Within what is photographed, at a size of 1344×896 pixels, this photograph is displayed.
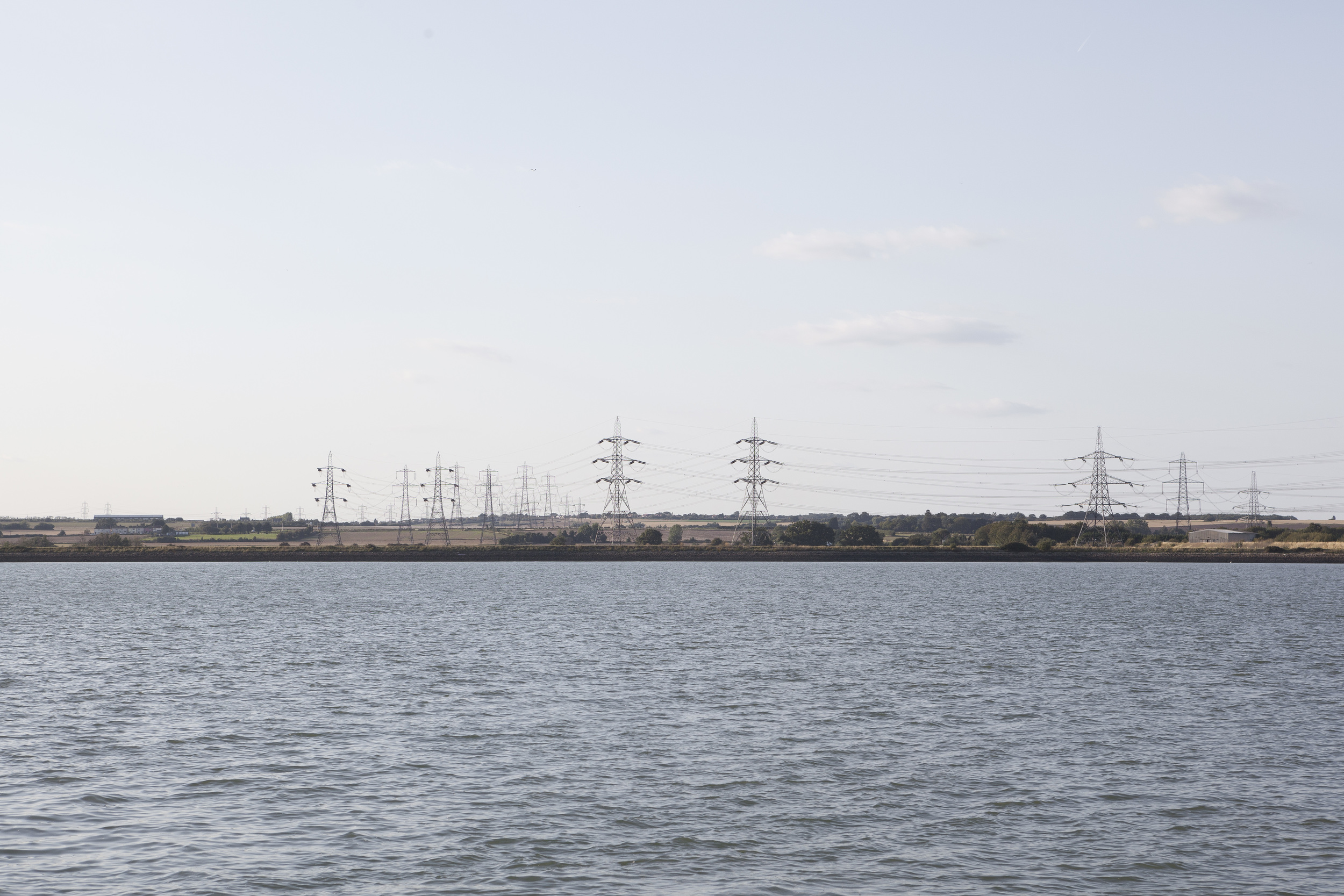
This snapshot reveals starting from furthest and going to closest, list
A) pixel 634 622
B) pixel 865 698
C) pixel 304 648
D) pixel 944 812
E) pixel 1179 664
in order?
1. pixel 634 622
2. pixel 304 648
3. pixel 1179 664
4. pixel 865 698
5. pixel 944 812

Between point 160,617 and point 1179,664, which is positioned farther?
point 160,617

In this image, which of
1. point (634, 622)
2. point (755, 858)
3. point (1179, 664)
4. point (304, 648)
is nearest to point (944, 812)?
point (755, 858)

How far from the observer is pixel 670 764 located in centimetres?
3309

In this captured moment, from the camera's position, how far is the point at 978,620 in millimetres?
92375

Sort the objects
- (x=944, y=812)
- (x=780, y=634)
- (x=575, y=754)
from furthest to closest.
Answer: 1. (x=780, y=634)
2. (x=575, y=754)
3. (x=944, y=812)

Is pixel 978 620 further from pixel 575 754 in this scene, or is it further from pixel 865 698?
pixel 575 754

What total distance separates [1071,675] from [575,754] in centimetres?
3051

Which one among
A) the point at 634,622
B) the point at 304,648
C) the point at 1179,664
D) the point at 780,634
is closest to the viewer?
the point at 1179,664

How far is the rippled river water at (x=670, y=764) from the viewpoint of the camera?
23.2 meters

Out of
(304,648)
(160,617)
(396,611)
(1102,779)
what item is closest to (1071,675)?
(1102,779)

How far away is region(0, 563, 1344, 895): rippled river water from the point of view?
23234mm

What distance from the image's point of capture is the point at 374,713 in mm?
42250

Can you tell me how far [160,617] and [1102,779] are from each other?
8579 cm

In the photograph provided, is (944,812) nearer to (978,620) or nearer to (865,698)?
(865,698)
